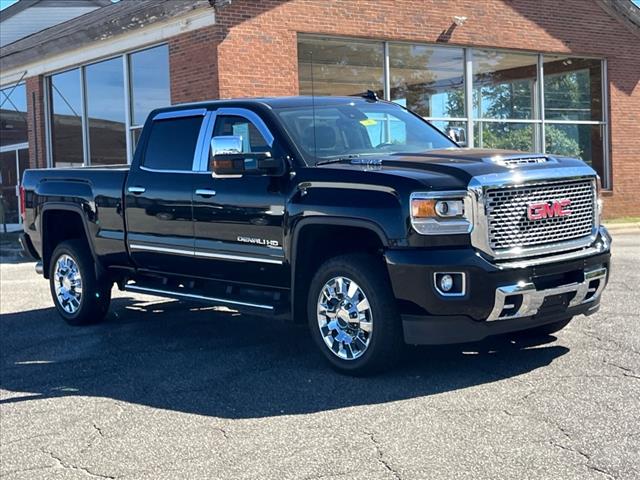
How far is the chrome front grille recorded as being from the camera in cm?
533

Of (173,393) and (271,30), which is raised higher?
(271,30)

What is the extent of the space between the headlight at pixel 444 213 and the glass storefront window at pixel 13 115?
17.5m

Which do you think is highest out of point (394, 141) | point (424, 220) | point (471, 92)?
point (471, 92)

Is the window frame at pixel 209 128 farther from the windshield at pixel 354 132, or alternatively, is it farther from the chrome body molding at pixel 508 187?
the chrome body molding at pixel 508 187

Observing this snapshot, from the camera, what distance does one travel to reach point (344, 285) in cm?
569

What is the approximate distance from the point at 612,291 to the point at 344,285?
14.0ft

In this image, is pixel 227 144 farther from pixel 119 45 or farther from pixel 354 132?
pixel 119 45

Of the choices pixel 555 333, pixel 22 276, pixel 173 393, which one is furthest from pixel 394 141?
pixel 22 276

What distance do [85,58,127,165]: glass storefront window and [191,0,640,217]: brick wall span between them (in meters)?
2.67

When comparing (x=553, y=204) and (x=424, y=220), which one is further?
(x=553, y=204)

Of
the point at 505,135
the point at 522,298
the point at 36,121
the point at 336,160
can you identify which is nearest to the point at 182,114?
the point at 336,160

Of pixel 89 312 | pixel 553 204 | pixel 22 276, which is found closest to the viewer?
pixel 553 204

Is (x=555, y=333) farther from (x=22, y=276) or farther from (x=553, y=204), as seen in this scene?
(x=22, y=276)

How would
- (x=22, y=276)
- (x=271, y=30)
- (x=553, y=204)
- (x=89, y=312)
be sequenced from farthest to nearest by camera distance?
1. (x=271, y=30)
2. (x=22, y=276)
3. (x=89, y=312)
4. (x=553, y=204)
